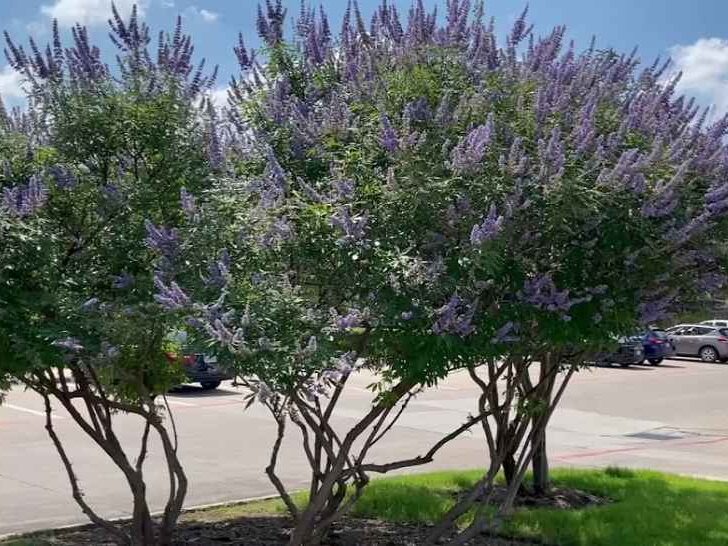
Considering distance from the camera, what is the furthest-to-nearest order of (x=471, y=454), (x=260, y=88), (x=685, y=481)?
(x=471, y=454)
(x=685, y=481)
(x=260, y=88)

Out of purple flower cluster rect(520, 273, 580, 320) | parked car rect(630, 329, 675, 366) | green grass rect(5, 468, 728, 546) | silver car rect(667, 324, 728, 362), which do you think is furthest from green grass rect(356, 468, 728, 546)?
silver car rect(667, 324, 728, 362)

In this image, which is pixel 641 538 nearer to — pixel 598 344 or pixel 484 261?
pixel 598 344

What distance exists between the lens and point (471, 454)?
45.8 ft

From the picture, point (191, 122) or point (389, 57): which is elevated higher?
point (389, 57)

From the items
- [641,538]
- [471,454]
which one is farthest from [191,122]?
[471,454]

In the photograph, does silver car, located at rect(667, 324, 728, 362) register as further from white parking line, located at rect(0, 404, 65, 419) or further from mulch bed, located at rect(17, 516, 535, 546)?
mulch bed, located at rect(17, 516, 535, 546)

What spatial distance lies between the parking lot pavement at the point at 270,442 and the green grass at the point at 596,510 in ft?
4.44

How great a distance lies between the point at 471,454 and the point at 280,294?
393 inches

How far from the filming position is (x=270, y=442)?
Result: 48.7ft

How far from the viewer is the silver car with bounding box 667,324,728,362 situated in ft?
119

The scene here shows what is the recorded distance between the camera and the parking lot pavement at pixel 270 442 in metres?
10.6

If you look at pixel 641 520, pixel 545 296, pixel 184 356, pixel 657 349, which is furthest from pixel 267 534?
pixel 657 349

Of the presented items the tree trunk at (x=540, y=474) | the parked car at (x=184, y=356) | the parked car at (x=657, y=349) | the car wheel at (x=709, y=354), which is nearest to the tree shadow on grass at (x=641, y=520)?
the tree trunk at (x=540, y=474)

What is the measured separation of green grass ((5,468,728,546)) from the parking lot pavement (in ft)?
4.44
